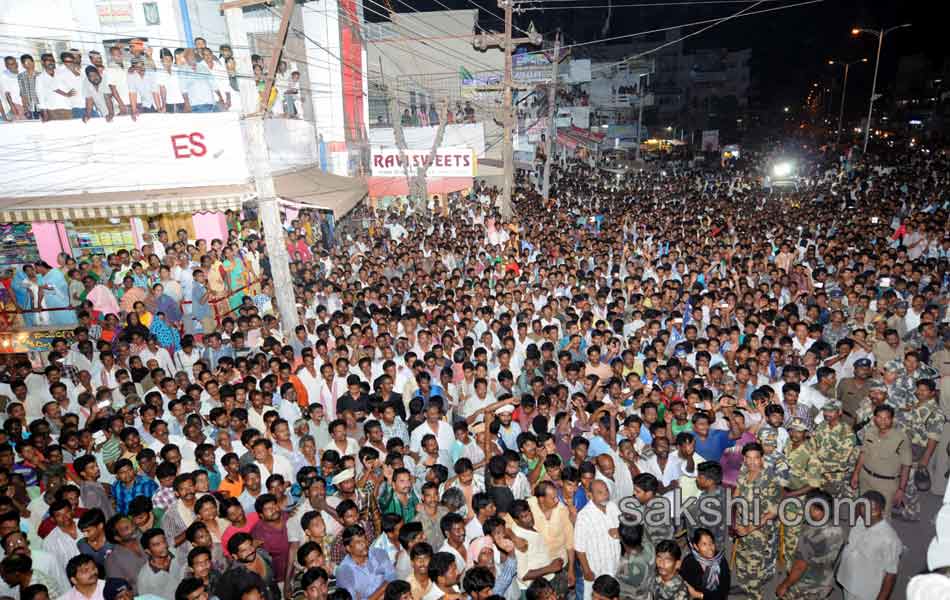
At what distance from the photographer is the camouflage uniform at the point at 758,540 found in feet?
14.9

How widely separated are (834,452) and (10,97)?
14597 millimetres

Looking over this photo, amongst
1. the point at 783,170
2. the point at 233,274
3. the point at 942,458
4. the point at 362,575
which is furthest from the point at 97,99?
the point at 783,170

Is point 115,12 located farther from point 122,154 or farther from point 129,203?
point 129,203

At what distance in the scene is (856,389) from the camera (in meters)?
6.30

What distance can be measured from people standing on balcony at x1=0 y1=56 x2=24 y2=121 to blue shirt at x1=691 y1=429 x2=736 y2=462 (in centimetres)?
1338

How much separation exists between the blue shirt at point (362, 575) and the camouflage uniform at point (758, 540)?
2781 millimetres

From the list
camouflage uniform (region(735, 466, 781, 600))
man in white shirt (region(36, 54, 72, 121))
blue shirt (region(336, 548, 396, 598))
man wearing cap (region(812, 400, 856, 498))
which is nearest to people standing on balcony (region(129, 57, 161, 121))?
man in white shirt (region(36, 54, 72, 121))

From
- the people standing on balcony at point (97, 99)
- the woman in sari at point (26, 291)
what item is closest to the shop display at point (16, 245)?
the people standing on balcony at point (97, 99)

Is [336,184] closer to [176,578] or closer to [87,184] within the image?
[87,184]

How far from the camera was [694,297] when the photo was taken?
8828mm

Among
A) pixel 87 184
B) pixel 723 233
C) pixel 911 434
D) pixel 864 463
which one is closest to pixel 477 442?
pixel 864 463

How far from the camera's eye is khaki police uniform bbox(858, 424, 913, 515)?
199 inches

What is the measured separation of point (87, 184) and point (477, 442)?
34.9 feet

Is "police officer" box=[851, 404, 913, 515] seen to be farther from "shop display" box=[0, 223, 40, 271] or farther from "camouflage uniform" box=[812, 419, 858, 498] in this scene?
"shop display" box=[0, 223, 40, 271]
